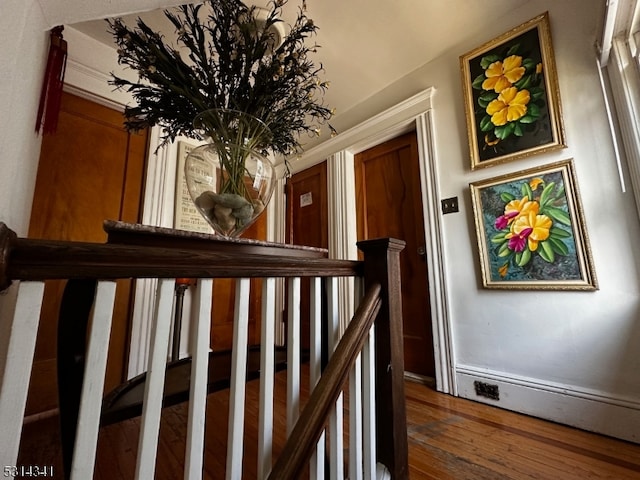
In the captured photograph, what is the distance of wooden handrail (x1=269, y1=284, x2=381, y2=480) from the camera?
571 millimetres

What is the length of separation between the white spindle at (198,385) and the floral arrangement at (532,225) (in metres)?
1.80

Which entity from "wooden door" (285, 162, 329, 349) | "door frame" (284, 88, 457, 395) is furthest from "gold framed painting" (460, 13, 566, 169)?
"wooden door" (285, 162, 329, 349)

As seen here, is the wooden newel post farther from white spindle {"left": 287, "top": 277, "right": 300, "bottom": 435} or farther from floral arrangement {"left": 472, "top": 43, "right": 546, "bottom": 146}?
floral arrangement {"left": 472, "top": 43, "right": 546, "bottom": 146}

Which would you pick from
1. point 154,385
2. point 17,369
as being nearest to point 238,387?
point 154,385

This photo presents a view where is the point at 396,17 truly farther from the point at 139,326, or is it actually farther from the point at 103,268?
the point at 139,326

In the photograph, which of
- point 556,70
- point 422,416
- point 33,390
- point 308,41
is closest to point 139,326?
point 33,390

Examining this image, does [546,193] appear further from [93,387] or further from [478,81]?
[93,387]

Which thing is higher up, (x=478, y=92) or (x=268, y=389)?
(x=478, y=92)

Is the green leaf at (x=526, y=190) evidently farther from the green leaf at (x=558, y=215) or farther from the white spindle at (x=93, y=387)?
the white spindle at (x=93, y=387)

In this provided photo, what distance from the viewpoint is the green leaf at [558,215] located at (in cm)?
153

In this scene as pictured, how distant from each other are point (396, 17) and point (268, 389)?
7.73ft

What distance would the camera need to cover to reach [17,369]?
35 cm

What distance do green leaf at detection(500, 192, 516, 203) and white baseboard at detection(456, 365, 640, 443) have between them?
1.06 metres

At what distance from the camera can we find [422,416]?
1548mm
